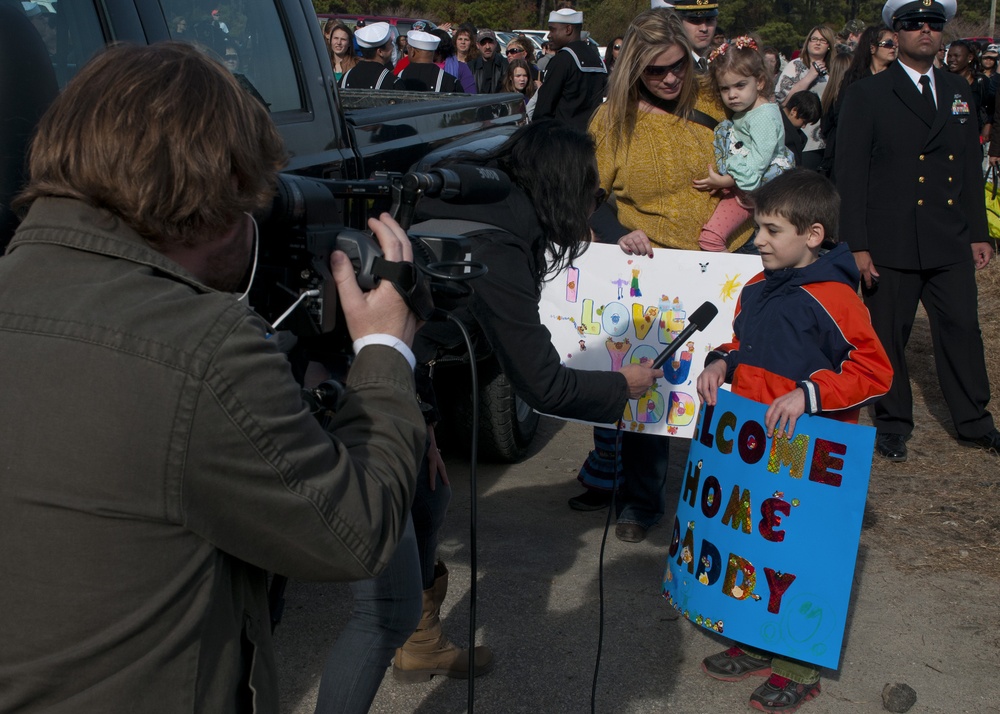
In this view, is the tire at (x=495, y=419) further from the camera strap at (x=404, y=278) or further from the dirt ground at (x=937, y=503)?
the camera strap at (x=404, y=278)

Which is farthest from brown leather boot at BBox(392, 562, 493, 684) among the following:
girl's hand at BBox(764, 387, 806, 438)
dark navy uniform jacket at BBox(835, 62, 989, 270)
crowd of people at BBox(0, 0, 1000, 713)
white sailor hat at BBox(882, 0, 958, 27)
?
white sailor hat at BBox(882, 0, 958, 27)

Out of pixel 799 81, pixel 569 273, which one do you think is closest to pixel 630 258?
pixel 569 273

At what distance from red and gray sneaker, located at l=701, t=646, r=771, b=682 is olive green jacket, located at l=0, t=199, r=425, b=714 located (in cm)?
212

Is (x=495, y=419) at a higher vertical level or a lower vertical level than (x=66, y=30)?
lower

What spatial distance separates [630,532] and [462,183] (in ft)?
7.24

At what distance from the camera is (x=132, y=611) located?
1.26 metres

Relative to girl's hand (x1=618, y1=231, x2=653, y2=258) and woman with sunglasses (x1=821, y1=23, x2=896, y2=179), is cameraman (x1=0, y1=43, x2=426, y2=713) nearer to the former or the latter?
girl's hand (x1=618, y1=231, x2=653, y2=258)

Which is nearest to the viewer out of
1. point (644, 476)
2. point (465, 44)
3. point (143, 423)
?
point (143, 423)

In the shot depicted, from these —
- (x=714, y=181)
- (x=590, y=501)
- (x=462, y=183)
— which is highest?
(x=462, y=183)

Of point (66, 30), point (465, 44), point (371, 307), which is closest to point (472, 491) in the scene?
point (371, 307)

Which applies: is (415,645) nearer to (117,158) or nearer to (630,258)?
(630,258)

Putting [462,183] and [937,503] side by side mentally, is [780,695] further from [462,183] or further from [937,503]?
[937,503]

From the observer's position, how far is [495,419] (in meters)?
4.59

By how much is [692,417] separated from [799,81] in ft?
25.2
